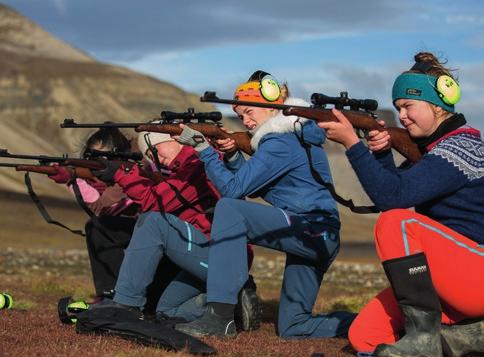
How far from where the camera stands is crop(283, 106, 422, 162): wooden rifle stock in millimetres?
6699

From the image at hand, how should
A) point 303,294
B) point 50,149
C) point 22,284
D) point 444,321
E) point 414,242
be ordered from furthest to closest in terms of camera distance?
point 50,149 < point 22,284 < point 303,294 < point 444,321 < point 414,242

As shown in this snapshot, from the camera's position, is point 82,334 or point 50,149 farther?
point 50,149

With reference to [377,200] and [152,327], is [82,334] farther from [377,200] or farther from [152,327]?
[377,200]

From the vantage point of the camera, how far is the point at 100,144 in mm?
10500

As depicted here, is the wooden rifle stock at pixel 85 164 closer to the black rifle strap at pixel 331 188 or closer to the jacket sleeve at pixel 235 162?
the jacket sleeve at pixel 235 162

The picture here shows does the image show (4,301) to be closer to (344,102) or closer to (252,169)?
(252,169)

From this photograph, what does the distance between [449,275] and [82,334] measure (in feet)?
9.91

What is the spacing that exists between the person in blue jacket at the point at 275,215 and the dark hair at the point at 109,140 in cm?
219

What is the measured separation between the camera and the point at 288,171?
815 cm

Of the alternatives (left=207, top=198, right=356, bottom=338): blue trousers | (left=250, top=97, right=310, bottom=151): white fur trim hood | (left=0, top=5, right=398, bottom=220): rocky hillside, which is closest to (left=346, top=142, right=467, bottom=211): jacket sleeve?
(left=207, top=198, right=356, bottom=338): blue trousers

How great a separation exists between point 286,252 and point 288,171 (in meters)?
0.70

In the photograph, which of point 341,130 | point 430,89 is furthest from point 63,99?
point 341,130

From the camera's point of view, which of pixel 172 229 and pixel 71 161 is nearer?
pixel 172 229

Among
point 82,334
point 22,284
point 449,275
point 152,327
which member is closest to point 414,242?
point 449,275
